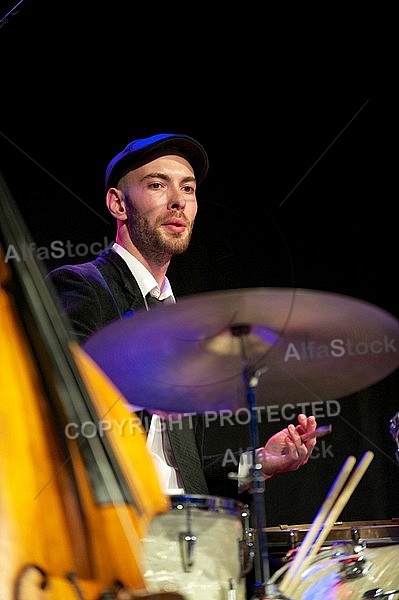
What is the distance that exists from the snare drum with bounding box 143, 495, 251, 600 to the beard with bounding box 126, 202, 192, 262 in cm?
99

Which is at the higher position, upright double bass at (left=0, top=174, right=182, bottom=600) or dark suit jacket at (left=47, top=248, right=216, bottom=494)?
dark suit jacket at (left=47, top=248, right=216, bottom=494)

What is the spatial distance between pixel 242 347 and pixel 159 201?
0.66 metres

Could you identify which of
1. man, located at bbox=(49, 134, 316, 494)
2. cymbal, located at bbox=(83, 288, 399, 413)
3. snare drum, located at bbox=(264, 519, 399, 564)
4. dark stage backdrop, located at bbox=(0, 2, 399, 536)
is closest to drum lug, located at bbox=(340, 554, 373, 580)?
snare drum, located at bbox=(264, 519, 399, 564)

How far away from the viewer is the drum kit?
52.9 inches

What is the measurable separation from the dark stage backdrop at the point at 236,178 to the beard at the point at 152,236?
6cm

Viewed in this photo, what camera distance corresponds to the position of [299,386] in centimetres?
158

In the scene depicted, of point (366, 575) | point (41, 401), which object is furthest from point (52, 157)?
point (41, 401)

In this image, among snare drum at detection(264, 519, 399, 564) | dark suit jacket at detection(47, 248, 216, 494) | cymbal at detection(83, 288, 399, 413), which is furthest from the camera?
dark suit jacket at detection(47, 248, 216, 494)

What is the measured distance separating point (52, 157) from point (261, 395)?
853mm

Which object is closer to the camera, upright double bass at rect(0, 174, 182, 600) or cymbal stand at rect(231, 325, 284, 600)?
upright double bass at rect(0, 174, 182, 600)

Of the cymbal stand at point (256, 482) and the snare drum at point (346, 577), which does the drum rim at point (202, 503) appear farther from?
the snare drum at point (346, 577)

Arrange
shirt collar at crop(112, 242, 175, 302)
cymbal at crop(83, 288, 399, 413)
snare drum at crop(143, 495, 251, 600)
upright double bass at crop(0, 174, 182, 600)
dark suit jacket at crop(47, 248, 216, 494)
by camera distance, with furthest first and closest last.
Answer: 1. shirt collar at crop(112, 242, 175, 302)
2. dark suit jacket at crop(47, 248, 216, 494)
3. cymbal at crop(83, 288, 399, 413)
4. snare drum at crop(143, 495, 251, 600)
5. upright double bass at crop(0, 174, 182, 600)

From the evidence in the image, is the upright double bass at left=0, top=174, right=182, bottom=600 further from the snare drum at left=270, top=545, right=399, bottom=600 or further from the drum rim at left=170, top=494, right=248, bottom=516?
the snare drum at left=270, top=545, right=399, bottom=600

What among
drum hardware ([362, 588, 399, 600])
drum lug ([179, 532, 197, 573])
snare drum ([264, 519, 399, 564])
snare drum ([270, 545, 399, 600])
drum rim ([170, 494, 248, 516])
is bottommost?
drum hardware ([362, 588, 399, 600])
